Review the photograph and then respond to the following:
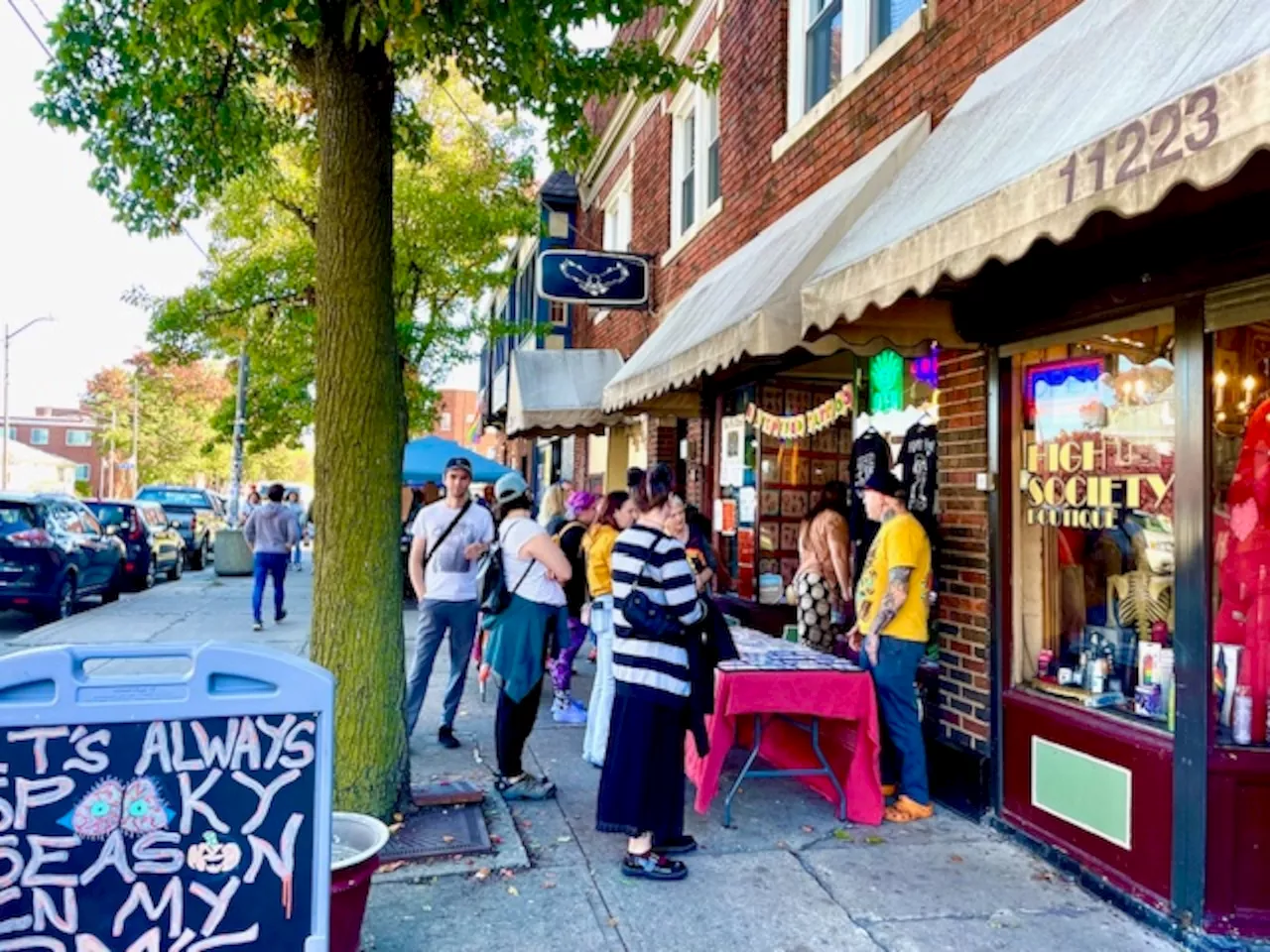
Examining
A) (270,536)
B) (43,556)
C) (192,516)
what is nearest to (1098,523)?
(270,536)

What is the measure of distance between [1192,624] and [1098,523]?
87 cm

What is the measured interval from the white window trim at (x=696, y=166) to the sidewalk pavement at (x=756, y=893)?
625 centimetres

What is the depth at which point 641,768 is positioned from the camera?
14.6ft

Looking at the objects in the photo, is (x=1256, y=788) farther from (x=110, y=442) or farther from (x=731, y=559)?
(x=110, y=442)

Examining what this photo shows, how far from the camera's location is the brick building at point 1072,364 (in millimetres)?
3283

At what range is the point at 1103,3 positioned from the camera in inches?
161

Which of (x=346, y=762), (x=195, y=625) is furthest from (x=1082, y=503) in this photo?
(x=195, y=625)

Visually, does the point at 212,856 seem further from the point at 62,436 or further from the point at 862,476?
the point at 62,436

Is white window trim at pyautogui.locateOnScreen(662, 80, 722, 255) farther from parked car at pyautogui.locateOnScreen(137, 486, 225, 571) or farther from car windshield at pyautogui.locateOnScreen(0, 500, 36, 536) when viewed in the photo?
parked car at pyautogui.locateOnScreen(137, 486, 225, 571)

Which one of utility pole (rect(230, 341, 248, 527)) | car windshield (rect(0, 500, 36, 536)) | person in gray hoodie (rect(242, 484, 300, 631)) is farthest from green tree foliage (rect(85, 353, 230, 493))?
person in gray hoodie (rect(242, 484, 300, 631))

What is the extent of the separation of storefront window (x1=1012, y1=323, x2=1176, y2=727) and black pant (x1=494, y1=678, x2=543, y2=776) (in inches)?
102

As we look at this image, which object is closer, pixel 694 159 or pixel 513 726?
pixel 513 726

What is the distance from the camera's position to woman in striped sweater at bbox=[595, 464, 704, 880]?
440 cm

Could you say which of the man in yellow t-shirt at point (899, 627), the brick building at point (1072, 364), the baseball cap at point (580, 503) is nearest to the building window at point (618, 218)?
the baseball cap at point (580, 503)
